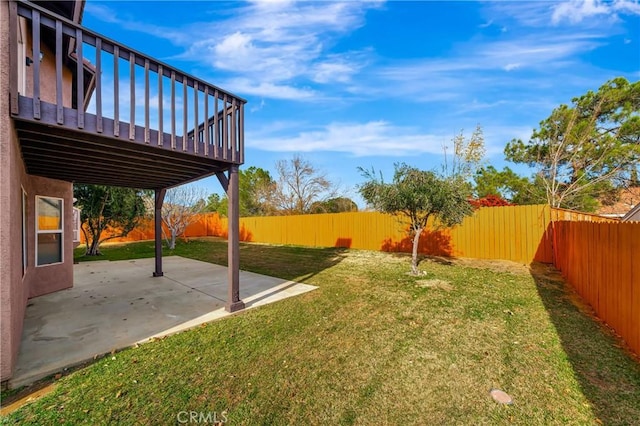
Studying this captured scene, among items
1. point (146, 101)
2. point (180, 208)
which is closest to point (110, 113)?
point (146, 101)

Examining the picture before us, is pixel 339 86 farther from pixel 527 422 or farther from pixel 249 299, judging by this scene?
pixel 527 422

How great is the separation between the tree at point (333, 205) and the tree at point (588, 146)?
12434 millimetres

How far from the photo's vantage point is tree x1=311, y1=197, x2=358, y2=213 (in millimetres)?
22688

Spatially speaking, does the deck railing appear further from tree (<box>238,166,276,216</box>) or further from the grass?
tree (<box>238,166,276,216</box>)

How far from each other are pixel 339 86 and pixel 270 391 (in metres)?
9.73

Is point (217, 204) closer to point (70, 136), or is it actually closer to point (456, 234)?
point (456, 234)

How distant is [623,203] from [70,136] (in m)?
20.9

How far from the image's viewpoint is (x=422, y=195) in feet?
21.0

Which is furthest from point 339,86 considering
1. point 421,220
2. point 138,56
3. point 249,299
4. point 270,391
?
point 270,391

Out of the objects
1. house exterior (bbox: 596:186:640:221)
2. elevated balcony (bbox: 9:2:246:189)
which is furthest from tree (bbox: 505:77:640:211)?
elevated balcony (bbox: 9:2:246:189)

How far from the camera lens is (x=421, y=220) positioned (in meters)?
6.97

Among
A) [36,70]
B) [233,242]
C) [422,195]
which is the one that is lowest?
[233,242]

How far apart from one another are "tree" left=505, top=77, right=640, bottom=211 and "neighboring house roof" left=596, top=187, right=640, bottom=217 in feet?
3.06

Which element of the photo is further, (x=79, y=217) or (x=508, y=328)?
(x=79, y=217)
